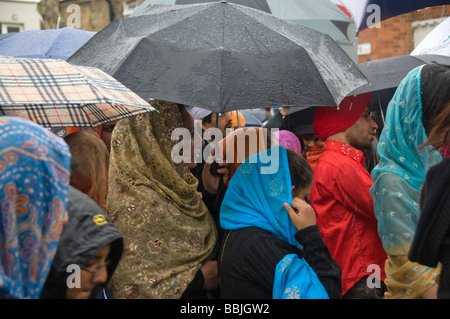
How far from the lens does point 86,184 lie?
268 cm

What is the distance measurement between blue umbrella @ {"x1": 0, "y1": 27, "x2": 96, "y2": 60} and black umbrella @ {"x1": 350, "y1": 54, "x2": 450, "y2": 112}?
2667 mm

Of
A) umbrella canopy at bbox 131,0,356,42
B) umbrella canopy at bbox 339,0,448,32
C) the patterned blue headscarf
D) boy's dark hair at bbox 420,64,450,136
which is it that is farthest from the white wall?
the patterned blue headscarf

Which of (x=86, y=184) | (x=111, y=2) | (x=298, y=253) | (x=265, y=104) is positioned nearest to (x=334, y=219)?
(x=298, y=253)

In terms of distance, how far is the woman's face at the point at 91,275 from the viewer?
1921 mm

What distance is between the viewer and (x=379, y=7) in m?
4.82

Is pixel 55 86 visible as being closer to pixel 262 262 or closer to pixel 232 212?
pixel 232 212

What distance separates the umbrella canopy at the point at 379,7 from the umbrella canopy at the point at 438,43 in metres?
0.28

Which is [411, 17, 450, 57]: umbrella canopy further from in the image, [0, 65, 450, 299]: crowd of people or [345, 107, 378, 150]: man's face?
[0, 65, 450, 299]: crowd of people

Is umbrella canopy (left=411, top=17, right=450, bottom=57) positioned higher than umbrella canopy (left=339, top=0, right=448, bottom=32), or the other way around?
umbrella canopy (left=339, top=0, right=448, bottom=32)

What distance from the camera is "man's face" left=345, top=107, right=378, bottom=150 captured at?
3734 millimetres

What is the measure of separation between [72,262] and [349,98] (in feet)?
8.54

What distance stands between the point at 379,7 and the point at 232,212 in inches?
115

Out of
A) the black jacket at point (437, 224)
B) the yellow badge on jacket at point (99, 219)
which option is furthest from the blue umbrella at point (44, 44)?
the black jacket at point (437, 224)

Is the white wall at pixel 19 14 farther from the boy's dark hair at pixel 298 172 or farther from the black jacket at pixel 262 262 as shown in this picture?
the black jacket at pixel 262 262
